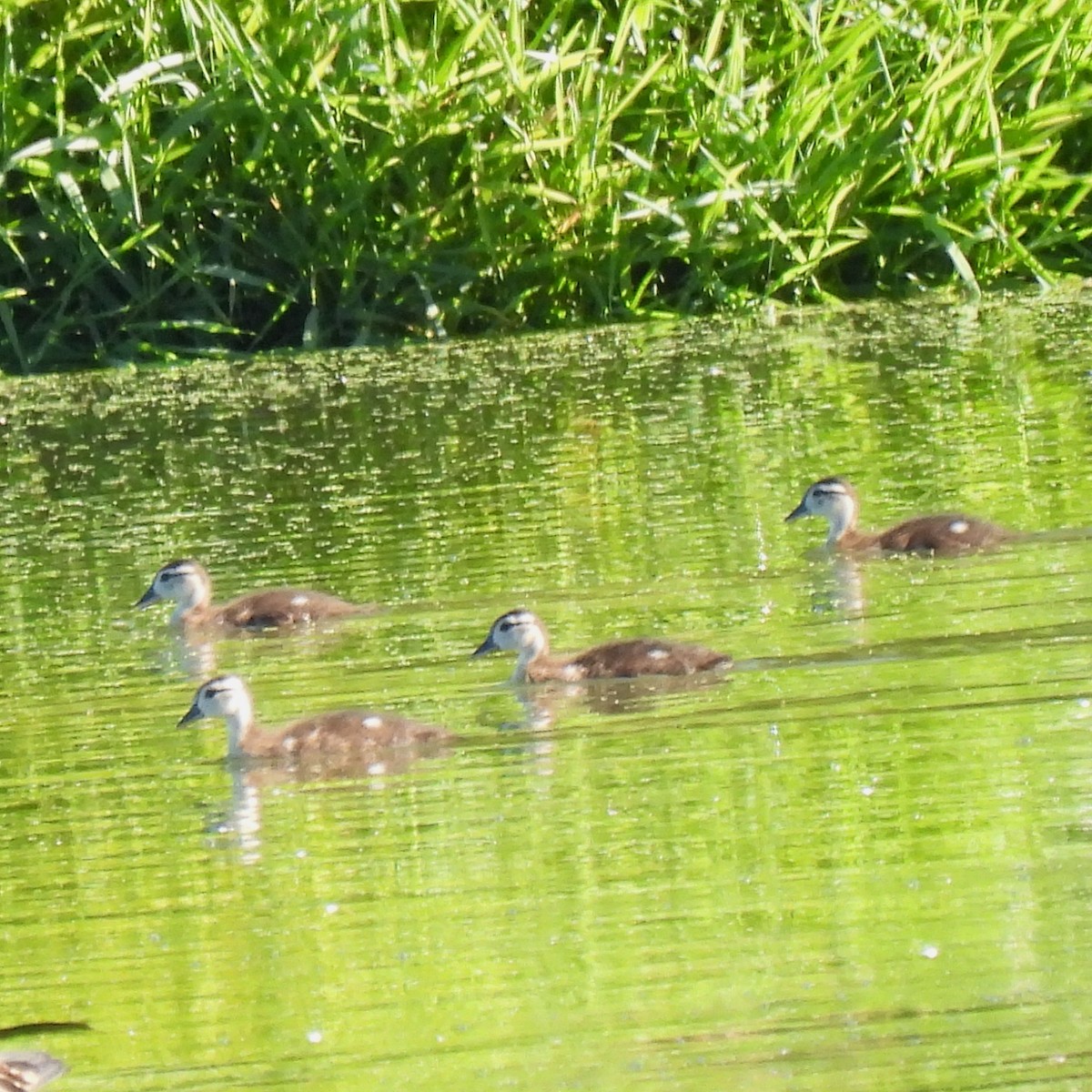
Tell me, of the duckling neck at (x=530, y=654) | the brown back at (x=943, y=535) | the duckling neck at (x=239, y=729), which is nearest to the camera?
the duckling neck at (x=239, y=729)

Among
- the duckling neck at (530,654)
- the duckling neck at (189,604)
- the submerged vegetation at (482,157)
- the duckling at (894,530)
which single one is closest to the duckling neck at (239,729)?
the duckling neck at (530,654)

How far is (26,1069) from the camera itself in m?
4.04

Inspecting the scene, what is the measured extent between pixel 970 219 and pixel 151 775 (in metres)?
8.72

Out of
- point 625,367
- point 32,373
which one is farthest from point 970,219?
point 32,373

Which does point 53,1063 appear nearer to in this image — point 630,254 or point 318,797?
point 318,797

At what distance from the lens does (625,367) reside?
1226 cm

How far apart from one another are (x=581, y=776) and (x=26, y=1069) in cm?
178

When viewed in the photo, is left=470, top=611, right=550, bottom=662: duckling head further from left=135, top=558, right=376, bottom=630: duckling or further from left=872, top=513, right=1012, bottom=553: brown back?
left=872, top=513, right=1012, bottom=553: brown back

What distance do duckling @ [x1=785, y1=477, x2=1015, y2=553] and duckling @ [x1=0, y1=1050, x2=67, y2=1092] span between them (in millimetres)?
3886

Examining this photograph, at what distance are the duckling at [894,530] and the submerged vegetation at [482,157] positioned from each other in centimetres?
536

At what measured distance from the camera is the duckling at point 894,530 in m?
7.55

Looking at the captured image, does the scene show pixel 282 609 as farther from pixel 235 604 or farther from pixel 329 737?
pixel 329 737

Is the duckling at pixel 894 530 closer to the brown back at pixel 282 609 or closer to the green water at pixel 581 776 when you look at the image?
the green water at pixel 581 776

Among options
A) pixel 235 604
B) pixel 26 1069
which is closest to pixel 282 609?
pixel 235 604
